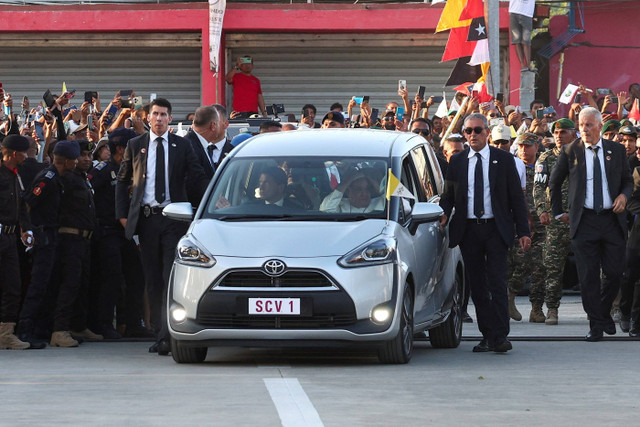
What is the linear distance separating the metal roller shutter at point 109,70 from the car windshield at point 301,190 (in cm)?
1843

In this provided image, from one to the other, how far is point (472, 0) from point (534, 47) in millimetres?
7416

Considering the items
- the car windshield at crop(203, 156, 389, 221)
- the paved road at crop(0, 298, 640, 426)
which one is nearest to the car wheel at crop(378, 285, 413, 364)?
the paved road at crop(0, 298, 640, 426)

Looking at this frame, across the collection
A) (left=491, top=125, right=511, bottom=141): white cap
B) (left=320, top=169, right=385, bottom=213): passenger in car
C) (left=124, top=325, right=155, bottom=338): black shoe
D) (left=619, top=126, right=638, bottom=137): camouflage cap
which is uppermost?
(left=619, top=126, right=638, bottom=137): camouflage cap

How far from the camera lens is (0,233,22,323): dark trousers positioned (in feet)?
41.3

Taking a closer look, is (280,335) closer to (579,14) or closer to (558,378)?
(558,378)

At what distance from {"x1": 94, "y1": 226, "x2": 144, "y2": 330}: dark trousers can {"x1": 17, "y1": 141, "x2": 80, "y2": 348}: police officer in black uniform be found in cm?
88

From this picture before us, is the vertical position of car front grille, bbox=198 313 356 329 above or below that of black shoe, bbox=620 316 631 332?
above

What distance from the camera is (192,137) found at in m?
13.2

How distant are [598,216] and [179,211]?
4154 millimetres

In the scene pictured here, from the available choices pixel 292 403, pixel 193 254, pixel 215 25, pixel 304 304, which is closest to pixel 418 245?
pixel 304 304

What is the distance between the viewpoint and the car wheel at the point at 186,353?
1116 cm

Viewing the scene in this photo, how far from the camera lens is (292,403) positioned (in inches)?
350

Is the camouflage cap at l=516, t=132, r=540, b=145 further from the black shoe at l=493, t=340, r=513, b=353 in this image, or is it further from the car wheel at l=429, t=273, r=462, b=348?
the black shoe at l=493, t=340, r=513, b=353

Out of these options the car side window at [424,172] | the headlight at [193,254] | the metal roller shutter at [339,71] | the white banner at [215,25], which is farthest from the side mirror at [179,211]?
the metal roller shutter at [339,71]
